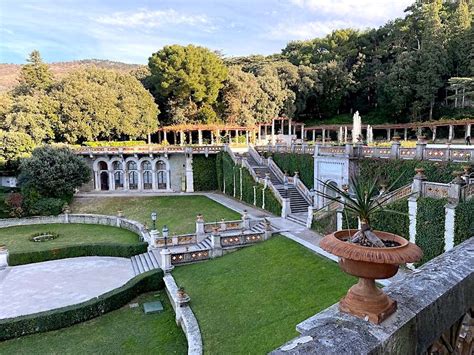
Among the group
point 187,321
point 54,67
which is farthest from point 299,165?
point 54,67

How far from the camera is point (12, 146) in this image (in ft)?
116

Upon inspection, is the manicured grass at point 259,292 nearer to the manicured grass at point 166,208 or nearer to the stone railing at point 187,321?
the stone railing at point 187,321

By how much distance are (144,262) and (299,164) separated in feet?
47.2

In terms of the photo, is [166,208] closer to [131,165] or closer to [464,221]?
[131,165]

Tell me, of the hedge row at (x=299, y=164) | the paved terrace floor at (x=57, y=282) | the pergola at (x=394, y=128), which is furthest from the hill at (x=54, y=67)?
the paved terrace floor at (x=57, y=282)

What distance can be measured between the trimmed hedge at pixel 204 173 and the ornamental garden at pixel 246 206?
9.7 inches

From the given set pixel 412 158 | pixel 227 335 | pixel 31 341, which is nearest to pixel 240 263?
pixel 227 335

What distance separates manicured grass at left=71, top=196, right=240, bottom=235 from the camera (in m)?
26.7

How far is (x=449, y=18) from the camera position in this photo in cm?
4709

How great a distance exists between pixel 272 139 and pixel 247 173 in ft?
70.4

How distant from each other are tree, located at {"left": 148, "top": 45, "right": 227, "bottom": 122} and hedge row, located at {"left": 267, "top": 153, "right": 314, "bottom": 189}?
19203 mm

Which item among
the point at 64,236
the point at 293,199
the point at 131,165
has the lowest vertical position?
the point at 64,236

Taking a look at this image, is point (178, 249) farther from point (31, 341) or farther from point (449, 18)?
point (449, 18)

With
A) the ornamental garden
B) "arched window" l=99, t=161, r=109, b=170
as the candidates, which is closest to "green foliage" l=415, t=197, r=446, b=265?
the ornamental garden
